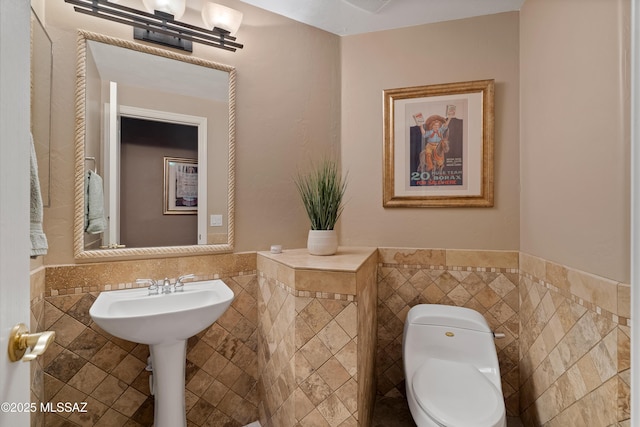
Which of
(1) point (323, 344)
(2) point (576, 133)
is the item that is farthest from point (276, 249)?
(2) point (576, 133)

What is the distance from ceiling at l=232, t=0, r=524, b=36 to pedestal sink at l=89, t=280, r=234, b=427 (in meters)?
1.72

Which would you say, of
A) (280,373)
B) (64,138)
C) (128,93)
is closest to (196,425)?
(280,373)

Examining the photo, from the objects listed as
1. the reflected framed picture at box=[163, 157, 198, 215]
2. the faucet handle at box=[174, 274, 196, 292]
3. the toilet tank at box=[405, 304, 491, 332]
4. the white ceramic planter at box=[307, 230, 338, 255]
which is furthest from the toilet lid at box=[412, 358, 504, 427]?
the reflected framed picture at box=[163, 157, 198, 215]

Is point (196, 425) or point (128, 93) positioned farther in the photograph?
point (196, 425)

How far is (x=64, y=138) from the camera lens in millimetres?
1411

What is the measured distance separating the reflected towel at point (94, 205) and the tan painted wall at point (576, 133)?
2.16 meters

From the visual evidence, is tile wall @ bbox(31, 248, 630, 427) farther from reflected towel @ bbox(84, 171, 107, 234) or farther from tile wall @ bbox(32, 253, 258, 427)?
reflected towel @ bbox(84, 171, 107, 234)

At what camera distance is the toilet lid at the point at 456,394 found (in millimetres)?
1273

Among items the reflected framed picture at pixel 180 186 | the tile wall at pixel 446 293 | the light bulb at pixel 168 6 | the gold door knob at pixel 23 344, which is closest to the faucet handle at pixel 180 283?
the reflected framed picture at pixel 180 186

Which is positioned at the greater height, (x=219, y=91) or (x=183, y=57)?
(x=183, y=57)

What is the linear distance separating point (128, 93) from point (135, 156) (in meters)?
0.32

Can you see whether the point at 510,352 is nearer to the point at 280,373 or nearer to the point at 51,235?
the point at 280,373

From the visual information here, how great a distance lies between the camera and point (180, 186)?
1.67m

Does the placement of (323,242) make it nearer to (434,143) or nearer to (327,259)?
(327,259)
